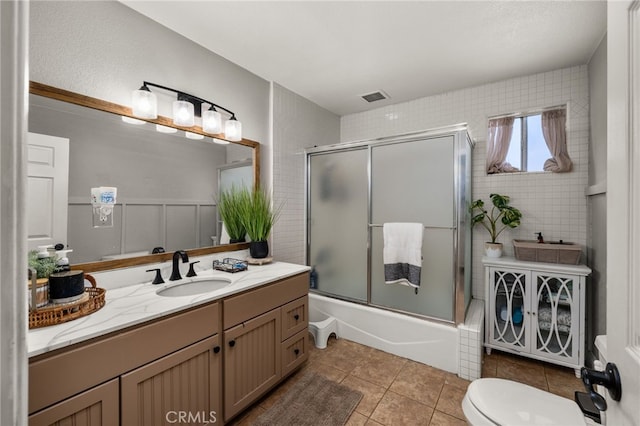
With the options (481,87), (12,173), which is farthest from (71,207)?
(481,87)

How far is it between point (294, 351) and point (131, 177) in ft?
5.06

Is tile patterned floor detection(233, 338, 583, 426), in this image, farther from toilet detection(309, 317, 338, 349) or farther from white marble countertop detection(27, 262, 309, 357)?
white marble countertop detection(27, 262, 309, 357)

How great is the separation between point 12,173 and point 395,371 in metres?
2.33

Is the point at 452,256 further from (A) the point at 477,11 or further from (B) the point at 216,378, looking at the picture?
(B) the point at 216,378

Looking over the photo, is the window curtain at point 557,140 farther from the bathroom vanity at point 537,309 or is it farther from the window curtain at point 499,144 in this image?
the bathroom vanity at point 537,309

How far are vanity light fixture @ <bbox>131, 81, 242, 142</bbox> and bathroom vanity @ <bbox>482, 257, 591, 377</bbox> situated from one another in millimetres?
2311

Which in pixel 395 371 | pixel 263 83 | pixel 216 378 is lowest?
pixel 395 371

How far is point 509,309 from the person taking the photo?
7.13 feet

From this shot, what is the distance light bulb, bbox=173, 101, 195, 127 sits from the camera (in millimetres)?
1781

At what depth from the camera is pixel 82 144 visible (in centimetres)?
144

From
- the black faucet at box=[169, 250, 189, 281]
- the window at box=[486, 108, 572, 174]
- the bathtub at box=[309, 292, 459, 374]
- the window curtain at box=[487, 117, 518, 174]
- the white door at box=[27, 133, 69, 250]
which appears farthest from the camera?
the window curtain at box=[487, 117, 518, 174]

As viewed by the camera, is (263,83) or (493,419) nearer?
(493,419)

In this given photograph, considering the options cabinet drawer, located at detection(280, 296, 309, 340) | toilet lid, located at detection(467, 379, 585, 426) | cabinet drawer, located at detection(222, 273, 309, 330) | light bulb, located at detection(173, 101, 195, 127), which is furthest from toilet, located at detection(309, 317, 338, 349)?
light bulb, located at detection(173, 101, 195, 127)

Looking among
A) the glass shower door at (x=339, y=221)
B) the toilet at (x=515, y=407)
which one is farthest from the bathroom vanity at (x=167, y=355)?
the toilet at (x=515, y=407)
